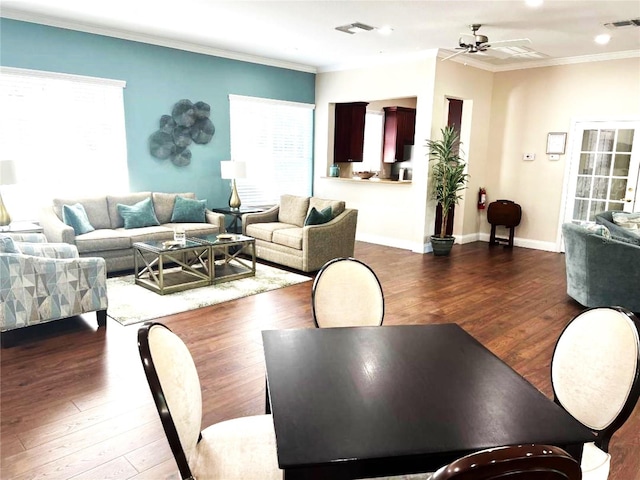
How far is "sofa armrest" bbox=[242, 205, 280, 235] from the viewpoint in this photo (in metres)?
6.37

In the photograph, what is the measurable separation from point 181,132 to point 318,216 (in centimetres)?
244

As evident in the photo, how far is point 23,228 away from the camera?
4820 millimetres

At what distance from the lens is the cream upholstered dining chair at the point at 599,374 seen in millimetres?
1531

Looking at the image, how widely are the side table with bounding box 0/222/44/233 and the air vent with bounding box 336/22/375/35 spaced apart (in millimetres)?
3969

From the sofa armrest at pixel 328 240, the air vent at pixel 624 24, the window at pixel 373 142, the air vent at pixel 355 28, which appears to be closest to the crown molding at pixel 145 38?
the window at pixel 373 142

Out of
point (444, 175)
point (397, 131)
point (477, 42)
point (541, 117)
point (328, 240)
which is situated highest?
point (477, 42)

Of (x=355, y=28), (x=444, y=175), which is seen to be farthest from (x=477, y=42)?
(x=444, y=175)

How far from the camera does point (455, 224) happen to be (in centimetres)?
775

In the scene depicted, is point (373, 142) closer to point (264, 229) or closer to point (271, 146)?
point (271, 146)

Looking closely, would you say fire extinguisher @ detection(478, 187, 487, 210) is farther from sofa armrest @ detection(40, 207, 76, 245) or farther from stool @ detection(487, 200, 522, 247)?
sofa armrest @ detection(40, 207, 76, 245)

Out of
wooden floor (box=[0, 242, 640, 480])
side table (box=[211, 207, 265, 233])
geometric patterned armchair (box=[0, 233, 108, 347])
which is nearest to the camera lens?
wooden floor (box=[0, 242, 640, 480])

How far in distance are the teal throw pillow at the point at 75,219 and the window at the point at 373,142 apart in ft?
18.7

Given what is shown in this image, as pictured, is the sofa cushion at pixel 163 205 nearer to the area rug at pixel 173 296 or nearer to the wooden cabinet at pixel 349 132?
the area rug at pixel 173 296

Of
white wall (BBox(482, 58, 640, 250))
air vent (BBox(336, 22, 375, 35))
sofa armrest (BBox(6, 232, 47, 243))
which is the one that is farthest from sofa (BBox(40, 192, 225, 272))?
white wall (BBox(482, 58, 640, 250))
